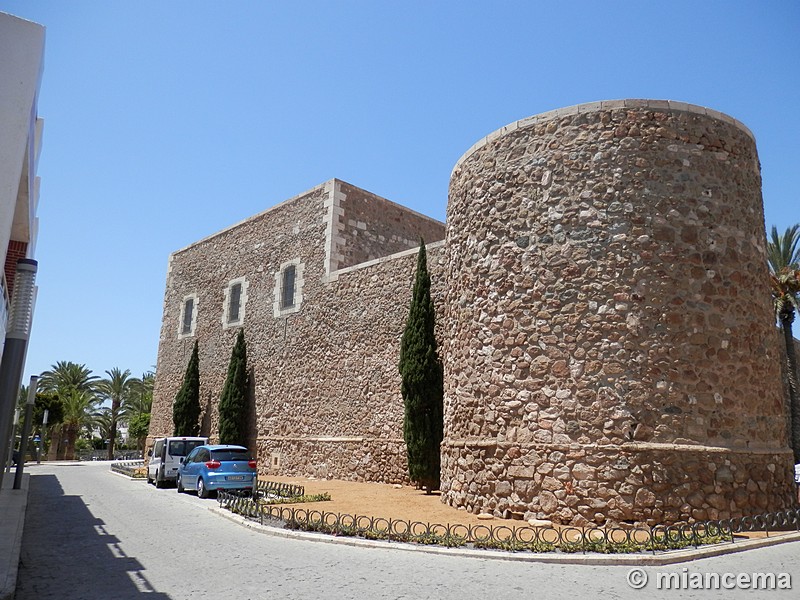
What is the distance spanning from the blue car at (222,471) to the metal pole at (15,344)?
365 inches

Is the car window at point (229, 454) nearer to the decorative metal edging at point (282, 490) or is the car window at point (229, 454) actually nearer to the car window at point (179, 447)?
the decorative metal edging at point (282, 490)

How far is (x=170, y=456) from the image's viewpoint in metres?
18.4

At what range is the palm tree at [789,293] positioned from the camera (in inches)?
886

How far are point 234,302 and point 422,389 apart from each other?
12800 millimetres

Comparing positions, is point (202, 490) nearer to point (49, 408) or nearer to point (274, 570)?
point (274, 570)

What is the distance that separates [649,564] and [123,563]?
6337 millimetres

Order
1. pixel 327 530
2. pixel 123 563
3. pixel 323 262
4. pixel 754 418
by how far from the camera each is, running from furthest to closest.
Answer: pixel 323 262 < pixel 754 418 < pixel 327 530 < pixel 123 563

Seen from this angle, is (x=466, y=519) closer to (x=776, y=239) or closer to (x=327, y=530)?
(x=327, y=530)

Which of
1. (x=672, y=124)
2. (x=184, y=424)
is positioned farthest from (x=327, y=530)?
(x=184, y=424)

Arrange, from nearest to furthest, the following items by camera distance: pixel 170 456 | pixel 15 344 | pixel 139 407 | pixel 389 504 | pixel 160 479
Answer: pixel 15 344 < pixel 389 504 < pixel 160 479 < pixel 170 456 < pixel 139 407

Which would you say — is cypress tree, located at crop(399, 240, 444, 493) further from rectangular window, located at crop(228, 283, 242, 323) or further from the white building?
rectangular window, located at crop(228, 283, 242, 323)

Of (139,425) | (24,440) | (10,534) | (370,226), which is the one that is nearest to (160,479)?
(24,440)

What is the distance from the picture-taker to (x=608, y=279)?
10328 millimetres

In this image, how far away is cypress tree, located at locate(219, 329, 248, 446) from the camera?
2247cm
